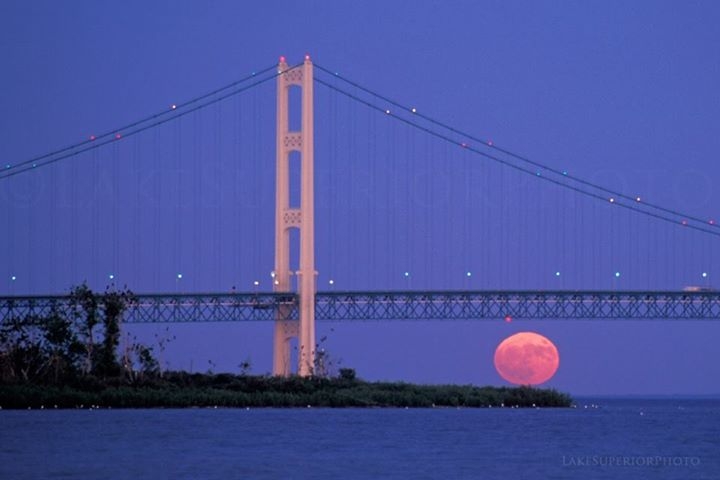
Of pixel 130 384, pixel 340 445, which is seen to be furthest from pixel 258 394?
pixel 340 445

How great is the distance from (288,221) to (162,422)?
14.9m

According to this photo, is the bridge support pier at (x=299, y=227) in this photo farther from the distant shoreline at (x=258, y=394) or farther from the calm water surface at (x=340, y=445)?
the calm water surface at (x=340, y=445)

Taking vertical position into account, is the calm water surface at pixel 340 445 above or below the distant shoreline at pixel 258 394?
below

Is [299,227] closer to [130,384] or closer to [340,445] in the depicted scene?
[130,384]

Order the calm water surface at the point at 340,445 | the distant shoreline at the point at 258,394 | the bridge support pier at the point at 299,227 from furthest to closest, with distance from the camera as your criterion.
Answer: the bridge support pier at the point at 299,227 < the distant shoreline at the point at 258,394 < the calm water surface at the point at 340,445

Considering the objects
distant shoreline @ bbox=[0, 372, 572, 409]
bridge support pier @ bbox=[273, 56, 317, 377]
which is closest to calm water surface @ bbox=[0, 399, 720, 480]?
distant shoreline @ bbox=[0, 372, 572, 409]

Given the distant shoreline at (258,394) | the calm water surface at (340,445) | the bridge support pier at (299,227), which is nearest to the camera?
the calm water surface at (340,445)

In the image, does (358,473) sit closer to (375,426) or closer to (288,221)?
(375,426)

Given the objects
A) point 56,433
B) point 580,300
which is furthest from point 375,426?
point 580,300

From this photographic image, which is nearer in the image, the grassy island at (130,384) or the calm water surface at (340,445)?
the calm water surface at (340,445)

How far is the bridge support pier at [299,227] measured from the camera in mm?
56062

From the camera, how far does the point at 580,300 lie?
6562 cm

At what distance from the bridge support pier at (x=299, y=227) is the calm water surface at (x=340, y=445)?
5407 millimetres

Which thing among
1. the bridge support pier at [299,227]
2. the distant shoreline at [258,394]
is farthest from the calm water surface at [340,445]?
the bridge support pier at [299,227]
